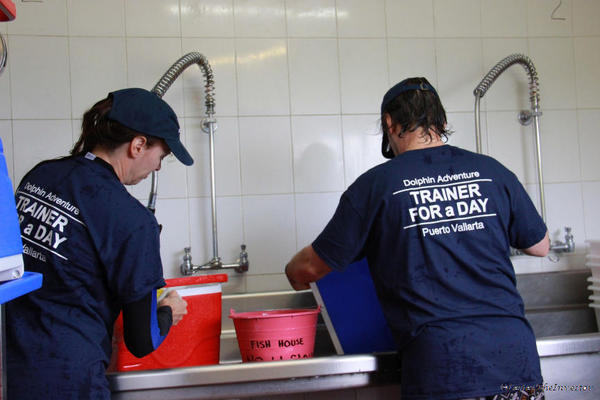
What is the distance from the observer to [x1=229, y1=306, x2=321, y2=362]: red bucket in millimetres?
1305

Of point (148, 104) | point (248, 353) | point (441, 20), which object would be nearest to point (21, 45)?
point (148, 104)

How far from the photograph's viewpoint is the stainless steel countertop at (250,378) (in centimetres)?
122

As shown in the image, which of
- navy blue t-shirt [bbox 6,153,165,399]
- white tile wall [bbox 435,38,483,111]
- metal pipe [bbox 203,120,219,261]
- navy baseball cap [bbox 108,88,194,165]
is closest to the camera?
navy blue t-shirt [bbox 6,153,165,399]

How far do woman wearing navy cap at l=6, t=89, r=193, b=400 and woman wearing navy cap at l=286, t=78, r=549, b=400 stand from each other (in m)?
0.40

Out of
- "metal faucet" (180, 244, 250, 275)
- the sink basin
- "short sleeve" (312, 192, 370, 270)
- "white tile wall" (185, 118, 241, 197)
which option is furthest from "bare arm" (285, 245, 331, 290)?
"white tile wall" (185, 118, 241, 197)

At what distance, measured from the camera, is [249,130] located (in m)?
2.10

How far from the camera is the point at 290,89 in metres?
2.12

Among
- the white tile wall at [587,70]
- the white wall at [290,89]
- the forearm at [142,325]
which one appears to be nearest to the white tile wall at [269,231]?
the white wall at [290,89]

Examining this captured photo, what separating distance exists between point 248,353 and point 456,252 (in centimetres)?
54

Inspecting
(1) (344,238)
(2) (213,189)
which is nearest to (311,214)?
(2) (213,189)

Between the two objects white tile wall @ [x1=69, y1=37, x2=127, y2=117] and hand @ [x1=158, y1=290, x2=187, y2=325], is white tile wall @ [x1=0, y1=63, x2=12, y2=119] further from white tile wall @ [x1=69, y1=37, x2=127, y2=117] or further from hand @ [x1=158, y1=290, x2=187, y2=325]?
hand @ [x1=158, y1=290, x2=187, y2=325]

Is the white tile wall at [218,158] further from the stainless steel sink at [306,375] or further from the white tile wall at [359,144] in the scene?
the stainless steel sink at [306,375]

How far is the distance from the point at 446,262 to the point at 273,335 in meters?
0.43

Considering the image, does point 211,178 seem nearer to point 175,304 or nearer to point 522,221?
point 175,304
